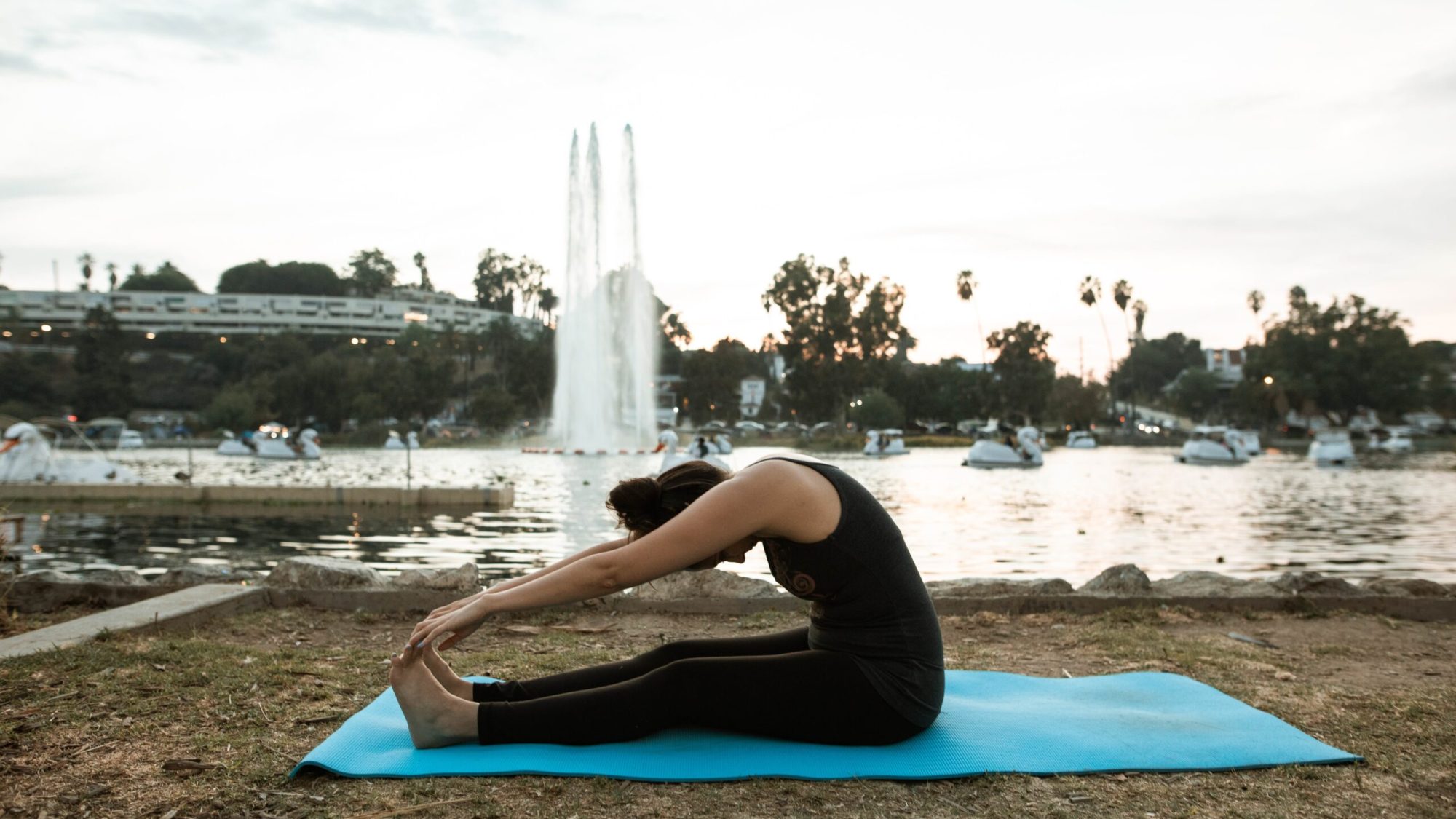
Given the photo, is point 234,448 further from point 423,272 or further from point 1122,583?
point 423,272

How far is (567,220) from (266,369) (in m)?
59.7

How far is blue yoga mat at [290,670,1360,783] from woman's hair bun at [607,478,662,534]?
0.76 metres

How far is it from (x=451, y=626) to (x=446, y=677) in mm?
390

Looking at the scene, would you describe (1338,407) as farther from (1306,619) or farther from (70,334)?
(70,334)

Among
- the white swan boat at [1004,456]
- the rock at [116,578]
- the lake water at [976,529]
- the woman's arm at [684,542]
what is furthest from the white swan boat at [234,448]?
the woman's arm at [684,542]

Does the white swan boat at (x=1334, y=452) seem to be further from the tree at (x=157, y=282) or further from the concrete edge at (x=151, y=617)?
the tree at (x=157, y=282)

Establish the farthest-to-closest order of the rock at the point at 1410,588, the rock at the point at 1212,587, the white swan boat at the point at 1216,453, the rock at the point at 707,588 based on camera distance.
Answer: the white swan boat at the point at 1216,453
the rock at the point at 1410,588
the rock at the point at 1212,587
the rock at the point at 707,588

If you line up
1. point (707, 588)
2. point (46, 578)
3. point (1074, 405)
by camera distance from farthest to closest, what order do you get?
point (1074, 405) < point (46, 578) < point (707, 588)

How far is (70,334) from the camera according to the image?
115 metres

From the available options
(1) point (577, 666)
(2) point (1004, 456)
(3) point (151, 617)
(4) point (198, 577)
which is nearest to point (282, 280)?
(2) point (1004, 456)

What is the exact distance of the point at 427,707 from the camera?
327 centimetres

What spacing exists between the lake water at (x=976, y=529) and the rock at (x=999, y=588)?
3132 millimetres

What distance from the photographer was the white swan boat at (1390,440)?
211ft

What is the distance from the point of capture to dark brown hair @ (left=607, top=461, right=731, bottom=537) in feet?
10.5
